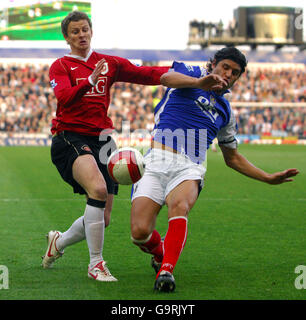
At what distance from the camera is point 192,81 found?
5.25 metres

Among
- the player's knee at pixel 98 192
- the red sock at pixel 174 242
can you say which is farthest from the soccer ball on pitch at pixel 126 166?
the red sock at pixel 174 242

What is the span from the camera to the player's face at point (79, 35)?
5773mm

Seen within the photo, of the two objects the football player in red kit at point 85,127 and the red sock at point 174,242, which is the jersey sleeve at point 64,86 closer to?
the football player in red kit at point 85,127

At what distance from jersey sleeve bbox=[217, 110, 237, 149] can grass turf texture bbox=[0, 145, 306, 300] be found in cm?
113

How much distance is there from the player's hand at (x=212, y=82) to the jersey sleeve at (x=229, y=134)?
2.96 feet

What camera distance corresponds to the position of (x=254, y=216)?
9.80 metres

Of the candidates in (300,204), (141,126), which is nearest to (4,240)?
(300,204)

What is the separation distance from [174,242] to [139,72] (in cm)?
178

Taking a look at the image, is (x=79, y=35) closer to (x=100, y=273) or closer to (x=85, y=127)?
(x=85, y=127)

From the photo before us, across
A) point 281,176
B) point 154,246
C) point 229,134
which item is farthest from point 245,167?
point 154,246

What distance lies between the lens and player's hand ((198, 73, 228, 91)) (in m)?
5.04
